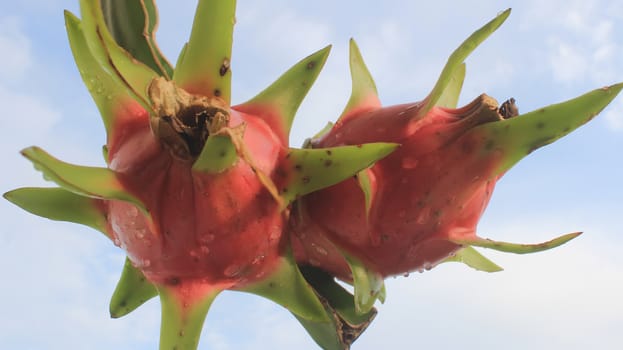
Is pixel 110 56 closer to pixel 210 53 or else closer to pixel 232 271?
pixel 210 53

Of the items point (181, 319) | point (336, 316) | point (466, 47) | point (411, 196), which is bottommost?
point (336, 316)

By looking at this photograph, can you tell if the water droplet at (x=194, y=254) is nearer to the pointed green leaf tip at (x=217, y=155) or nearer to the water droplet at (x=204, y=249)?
the water droplet at (x=204, y=249)

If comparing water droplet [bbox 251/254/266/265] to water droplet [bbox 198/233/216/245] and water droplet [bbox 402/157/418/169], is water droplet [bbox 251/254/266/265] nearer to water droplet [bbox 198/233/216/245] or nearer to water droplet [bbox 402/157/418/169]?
Result: water droplet [bbox 198/233/216/245]

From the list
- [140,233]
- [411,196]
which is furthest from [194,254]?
[411,196]

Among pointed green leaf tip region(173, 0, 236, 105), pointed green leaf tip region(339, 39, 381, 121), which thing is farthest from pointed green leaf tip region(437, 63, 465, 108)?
pointed green leaf tip region(173, 0, 236, 105)

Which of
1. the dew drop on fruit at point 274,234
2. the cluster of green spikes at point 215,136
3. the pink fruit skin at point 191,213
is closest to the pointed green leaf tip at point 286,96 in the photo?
the cluster of green spikes at point 215,136

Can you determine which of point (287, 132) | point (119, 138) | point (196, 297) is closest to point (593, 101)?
point (287, 132)

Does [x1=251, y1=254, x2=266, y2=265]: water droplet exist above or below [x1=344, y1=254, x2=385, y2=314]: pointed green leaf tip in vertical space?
above
